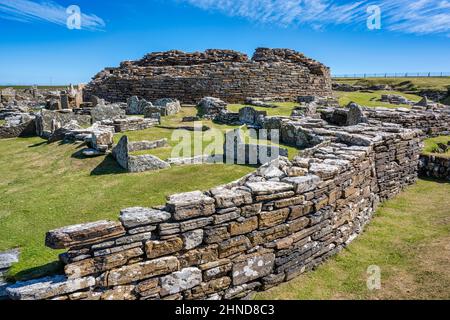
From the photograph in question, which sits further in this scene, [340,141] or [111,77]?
[111,77]

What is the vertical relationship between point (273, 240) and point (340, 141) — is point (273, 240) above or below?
below

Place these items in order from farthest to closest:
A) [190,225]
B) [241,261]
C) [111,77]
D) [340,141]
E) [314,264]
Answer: [111,77]
[340,141]
[314,264]
[241,261]
[190,225]

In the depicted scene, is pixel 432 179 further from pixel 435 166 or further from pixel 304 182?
pixel 304 182

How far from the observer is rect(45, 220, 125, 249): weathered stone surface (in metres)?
4.08

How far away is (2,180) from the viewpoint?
10164mm

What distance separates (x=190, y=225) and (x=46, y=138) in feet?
43.2

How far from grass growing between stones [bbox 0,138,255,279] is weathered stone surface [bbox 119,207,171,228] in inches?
44.1

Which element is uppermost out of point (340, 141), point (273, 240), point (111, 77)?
point (111, 77)

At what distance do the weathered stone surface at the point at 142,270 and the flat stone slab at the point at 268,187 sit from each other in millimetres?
Answer: 1532

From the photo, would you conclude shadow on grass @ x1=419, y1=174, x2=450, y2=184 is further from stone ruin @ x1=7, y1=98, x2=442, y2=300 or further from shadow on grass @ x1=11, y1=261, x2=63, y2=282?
shadow on grass @ x1=11, y1=261, x2=63, y2=282

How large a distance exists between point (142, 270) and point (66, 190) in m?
5.23

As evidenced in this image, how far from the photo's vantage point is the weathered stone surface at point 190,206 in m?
4.66

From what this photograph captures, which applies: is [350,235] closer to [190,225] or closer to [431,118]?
Result: [190,225]
